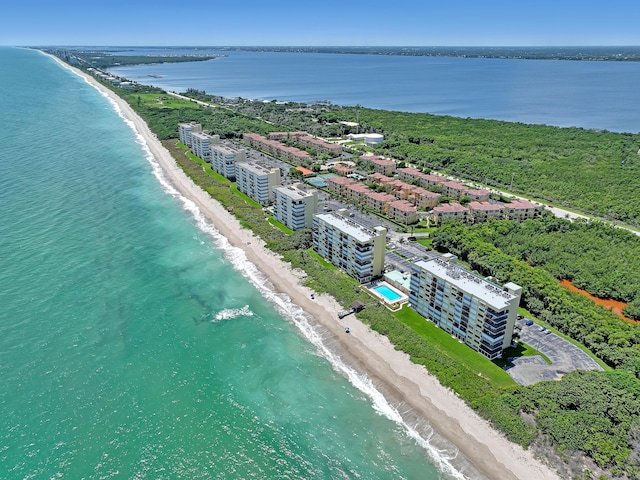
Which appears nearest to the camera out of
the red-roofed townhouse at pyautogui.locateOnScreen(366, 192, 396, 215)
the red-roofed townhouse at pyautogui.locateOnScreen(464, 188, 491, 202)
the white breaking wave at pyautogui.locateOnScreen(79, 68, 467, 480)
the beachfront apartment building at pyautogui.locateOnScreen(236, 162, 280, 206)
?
the white breaking wave at pyautogui.locateOnScreen(79, 68, 467, 480)

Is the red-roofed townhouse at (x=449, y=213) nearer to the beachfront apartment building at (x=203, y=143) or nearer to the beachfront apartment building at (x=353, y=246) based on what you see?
the beachfront apartment building at (x=353, y=246)

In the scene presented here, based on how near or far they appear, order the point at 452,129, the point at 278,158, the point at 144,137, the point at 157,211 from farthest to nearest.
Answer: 1. the point at 452,129
2. the point at 144,137
3. the point at 278,158
4. the point at 157,211

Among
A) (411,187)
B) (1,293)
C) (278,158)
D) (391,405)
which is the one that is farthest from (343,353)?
(278,158)

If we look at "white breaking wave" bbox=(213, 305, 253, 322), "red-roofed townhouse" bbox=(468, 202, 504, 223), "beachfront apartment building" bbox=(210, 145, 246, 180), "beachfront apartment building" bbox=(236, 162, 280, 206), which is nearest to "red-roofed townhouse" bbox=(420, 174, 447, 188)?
"red-roofed townhouse" bbox=(468, 202, 504, 223)

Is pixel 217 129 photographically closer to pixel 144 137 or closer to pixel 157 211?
pixel 144 137

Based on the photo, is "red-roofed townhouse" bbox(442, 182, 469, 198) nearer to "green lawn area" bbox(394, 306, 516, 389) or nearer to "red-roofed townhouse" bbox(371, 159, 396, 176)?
"red-roofed townhouse" bbox(371, 159, 396, 176)
